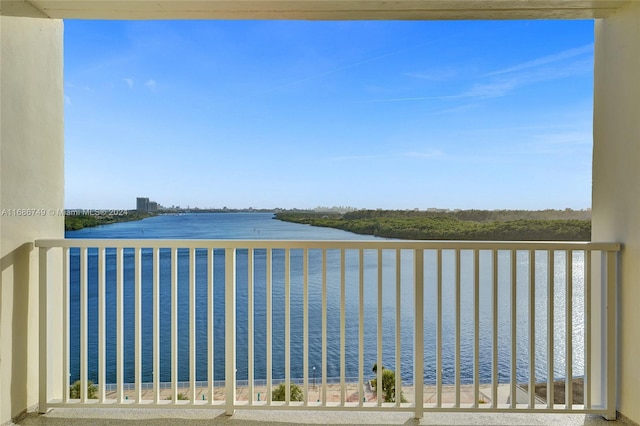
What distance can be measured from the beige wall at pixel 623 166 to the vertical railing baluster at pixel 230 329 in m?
2.03

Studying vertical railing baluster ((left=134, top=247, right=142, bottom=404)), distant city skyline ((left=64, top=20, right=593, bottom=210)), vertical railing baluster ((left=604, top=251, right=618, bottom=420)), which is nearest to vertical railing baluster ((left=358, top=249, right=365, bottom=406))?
vertical railing baluster ((left=134, top=247, right=142, bottom=404))

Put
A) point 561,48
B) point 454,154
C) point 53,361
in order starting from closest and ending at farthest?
point 53,361, point 561,48, point 454,154

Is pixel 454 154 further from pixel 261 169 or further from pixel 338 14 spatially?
pixel 338 14

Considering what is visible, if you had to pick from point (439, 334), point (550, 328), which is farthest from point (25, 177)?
point (550, 328)

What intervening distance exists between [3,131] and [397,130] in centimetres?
528

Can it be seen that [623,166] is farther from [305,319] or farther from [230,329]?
[230,329]

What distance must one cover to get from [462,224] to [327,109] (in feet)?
14.0

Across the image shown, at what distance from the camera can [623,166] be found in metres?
1.78

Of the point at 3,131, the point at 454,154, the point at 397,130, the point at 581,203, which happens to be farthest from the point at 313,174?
the point at 3,131

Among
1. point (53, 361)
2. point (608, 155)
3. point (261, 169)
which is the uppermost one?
point (261, 169)

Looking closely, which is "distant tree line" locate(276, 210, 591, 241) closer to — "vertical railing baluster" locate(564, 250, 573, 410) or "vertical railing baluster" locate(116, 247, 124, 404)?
"vertical railing baluster" locate(564, 250, 573, 410)

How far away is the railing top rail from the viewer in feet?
5.82

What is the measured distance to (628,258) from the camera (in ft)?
5.72

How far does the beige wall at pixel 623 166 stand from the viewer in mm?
1711
